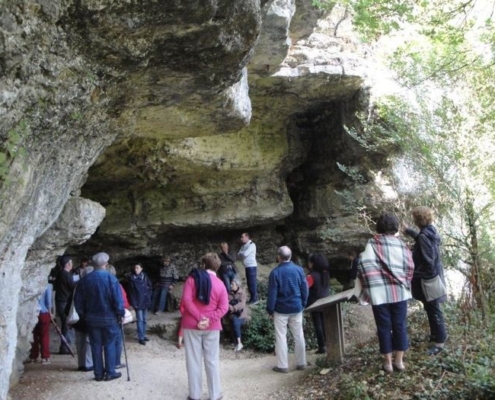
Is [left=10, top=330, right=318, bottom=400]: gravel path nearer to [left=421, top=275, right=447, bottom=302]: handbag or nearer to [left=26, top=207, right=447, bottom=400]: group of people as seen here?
[left=26, top=207, right=447, bottom=400]: group of people

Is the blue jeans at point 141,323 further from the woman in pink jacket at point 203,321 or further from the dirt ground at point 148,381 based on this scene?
the woman in pink jacket at point 203,321

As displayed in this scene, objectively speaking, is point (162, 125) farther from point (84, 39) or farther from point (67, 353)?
point (67, 353)

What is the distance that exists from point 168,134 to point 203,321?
282cm

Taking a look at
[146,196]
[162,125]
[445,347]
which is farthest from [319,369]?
[146,196]

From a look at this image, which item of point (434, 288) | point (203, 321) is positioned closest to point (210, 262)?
point (203, 321)

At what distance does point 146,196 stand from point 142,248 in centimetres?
178

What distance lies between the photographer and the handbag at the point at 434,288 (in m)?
5.34

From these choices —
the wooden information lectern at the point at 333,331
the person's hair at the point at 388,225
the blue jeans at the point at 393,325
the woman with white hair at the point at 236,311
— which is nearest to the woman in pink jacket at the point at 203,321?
the wooden information lectern at the point at 333,331

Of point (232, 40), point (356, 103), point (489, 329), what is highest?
point (356, 103)

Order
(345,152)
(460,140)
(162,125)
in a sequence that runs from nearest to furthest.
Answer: (162,125) → (460,140) → (345,152)

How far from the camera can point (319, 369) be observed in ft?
21.1

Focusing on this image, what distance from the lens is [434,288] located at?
5.36m

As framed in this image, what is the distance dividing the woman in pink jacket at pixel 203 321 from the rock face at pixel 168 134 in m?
1.83

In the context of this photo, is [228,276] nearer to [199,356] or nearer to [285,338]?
[285,338]
